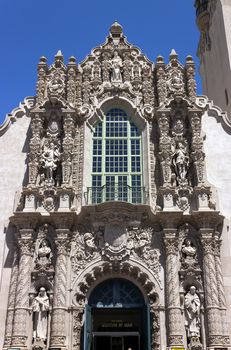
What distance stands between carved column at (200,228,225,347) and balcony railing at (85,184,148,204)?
11.0 feet

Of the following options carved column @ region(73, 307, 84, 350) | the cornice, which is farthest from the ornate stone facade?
the cornice

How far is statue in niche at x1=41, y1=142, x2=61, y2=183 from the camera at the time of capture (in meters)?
20.8

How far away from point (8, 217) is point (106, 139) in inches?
252

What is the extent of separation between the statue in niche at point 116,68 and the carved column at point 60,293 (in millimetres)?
9070

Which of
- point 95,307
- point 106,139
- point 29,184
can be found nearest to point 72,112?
point 106,139

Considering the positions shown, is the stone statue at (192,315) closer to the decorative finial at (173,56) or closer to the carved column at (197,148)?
the carved column at (197,148)

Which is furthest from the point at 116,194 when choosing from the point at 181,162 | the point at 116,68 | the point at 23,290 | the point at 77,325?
the point at 116,68

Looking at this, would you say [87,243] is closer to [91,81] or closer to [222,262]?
[222,262]

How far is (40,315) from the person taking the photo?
59.6 feet

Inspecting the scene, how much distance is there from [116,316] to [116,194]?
554 cm

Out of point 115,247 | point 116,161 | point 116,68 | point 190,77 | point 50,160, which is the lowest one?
point 115,247

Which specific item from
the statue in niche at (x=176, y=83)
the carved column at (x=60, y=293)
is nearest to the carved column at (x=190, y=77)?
the statue in niche at (x=176, y=83)

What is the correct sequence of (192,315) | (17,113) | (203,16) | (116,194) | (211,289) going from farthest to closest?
(203,16), (17,113), (116,194), (211,289), (192,315)

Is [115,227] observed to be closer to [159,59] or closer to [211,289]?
[211,289]
